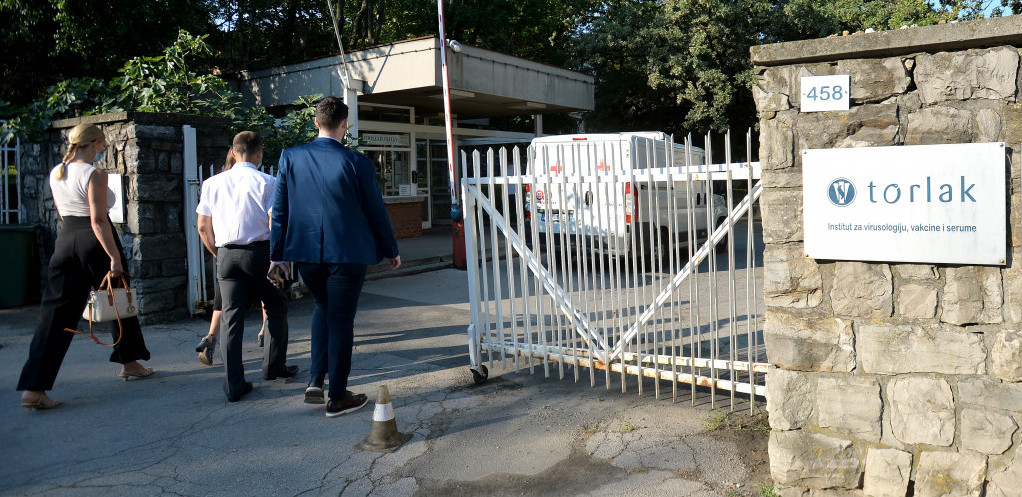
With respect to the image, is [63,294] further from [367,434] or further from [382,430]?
[382,430]

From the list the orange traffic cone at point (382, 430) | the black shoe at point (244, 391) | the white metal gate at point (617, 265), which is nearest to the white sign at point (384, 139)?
the black shoe at point (244, 391)

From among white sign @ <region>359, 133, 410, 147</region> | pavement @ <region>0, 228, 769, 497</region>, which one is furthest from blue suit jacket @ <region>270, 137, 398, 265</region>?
white sign @ <region>359, 133, 410, 147</region>

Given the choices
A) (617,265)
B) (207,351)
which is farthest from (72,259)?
(617,265)

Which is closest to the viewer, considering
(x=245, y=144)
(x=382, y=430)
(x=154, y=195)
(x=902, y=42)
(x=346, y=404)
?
(x=902, y=42)

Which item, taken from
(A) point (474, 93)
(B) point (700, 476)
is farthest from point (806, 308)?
(A) point (474, 93)

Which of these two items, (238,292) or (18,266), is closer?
(238,292)

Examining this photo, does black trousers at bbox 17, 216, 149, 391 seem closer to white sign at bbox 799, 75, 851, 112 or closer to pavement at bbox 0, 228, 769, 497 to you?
pavement at bbox 0, 228, 769, 497

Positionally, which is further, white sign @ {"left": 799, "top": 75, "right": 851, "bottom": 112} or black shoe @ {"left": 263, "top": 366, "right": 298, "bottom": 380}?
black shoe @ {"left": 263, "top": 366, "right": 298, "bottom": 380}

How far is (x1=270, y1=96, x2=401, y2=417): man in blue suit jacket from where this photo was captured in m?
4.47

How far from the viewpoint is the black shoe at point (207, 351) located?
5848 millimetres

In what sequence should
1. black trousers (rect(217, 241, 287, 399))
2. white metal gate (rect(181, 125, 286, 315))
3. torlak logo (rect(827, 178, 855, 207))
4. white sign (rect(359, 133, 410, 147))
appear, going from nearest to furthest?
torlak logo (rect(827, 178, 855, 207)) → black trousers (rect(217, 241, 287, 399)) → white metal gate (rect(181, 125, 286, 315)) → white sign (rect(359, 133, 410, 147))

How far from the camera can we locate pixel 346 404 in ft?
15.5

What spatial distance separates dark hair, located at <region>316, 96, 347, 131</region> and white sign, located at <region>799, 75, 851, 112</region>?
2678 mm

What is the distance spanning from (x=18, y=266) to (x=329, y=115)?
6075 millimetres
